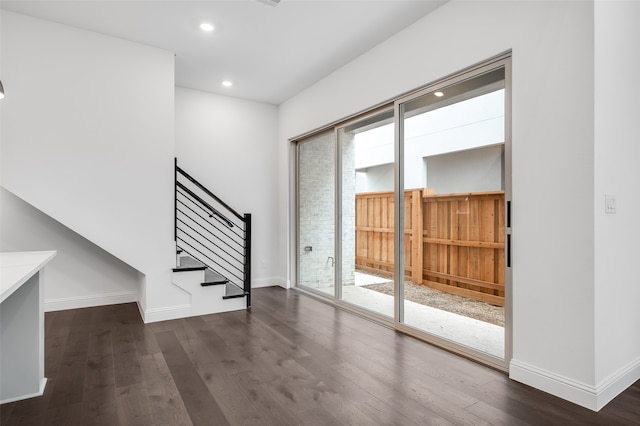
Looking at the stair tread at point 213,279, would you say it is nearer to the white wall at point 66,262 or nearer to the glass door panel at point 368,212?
the white wall at point 66,262

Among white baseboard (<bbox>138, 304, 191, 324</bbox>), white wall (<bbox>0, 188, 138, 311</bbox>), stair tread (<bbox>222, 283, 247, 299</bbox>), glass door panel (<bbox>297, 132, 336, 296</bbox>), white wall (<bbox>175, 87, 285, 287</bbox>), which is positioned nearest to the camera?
white baseboard (<bbox>138, 304, 191, 324</bbox>)

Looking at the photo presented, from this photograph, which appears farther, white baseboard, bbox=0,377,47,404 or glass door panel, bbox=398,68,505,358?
glass door panel, bbox=398,68,505,358

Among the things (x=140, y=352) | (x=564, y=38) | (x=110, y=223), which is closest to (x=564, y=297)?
(x=564, y=38)

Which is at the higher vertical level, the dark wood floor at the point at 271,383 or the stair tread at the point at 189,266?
the stair tread at the point at 189,266

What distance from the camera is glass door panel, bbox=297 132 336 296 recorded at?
15.3ft

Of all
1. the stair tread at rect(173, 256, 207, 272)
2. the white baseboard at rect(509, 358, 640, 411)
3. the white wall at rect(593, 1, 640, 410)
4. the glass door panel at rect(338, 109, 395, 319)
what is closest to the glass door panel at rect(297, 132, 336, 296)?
the glass door panel at rect(338, 109, 395, 319)

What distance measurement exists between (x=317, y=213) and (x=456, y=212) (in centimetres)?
228

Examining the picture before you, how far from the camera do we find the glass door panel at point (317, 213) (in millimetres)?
4652

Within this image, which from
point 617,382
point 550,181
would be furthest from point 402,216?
point 617,382

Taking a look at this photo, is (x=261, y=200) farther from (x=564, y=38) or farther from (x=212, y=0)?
(x=564, y=38)

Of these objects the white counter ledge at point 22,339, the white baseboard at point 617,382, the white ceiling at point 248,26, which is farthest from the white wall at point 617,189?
the white counter ledge at point 22,339

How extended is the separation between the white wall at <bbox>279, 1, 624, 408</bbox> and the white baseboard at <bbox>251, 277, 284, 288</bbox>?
3718 millimetres

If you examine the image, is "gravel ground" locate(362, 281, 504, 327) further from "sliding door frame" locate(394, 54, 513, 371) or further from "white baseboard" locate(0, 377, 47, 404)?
"white baseboard" locate(0, 377, 47, 404)

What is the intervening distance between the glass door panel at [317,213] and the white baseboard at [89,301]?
91.7 inches
